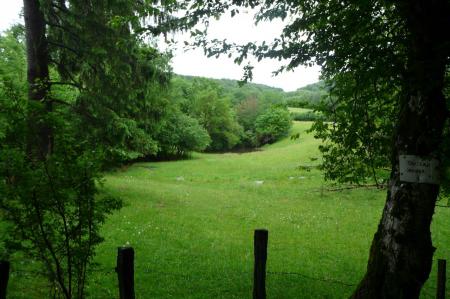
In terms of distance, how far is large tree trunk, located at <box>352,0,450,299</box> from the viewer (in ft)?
15.6

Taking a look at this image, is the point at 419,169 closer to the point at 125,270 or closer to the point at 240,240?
the point at 125,270

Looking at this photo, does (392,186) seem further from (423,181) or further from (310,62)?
(310,62)

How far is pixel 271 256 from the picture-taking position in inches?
422

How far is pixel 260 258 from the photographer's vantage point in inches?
189

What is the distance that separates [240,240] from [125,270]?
8966mm

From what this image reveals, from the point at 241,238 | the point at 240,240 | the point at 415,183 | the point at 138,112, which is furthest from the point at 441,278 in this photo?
the point at 138,112

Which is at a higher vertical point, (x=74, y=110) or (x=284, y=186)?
(x=74, y=110)

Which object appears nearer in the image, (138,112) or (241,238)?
(241,238)

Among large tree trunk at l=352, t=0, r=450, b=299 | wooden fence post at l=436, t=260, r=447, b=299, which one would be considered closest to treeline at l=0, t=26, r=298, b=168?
large tree trunk at l=352, t=0, r=450, b=299

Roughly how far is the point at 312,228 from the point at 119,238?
23.4 feet

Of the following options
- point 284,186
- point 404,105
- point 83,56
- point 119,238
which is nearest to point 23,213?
point 404,105

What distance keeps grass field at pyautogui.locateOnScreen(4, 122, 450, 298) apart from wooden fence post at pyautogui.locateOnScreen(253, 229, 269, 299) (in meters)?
1.88

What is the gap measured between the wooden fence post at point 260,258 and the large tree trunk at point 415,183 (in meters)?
1.56

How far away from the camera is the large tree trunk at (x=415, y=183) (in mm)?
4742
